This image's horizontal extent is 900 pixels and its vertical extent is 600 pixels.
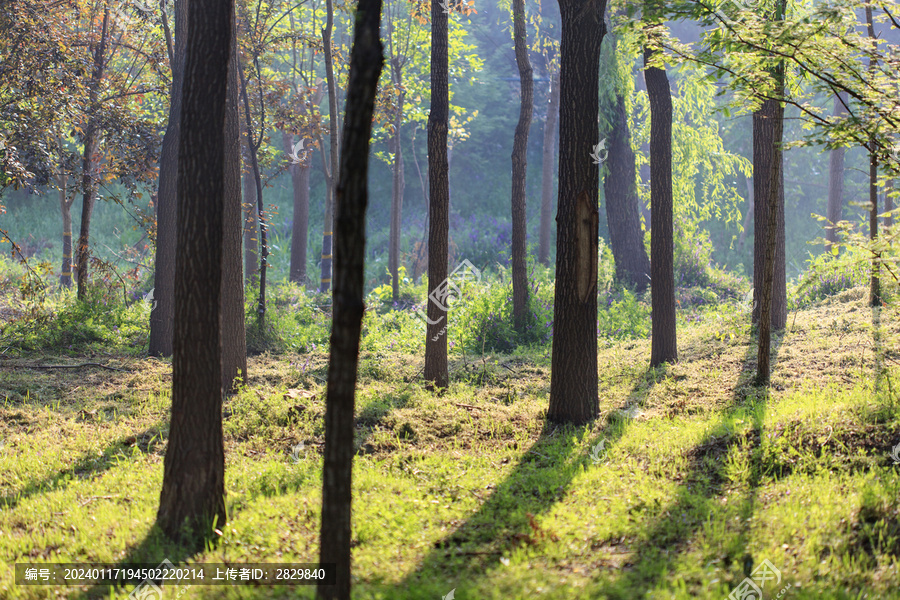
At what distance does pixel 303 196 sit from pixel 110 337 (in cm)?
1087

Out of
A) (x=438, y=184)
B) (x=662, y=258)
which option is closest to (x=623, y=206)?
(x=662, y=258)

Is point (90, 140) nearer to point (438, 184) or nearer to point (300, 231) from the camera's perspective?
point (438, 184)

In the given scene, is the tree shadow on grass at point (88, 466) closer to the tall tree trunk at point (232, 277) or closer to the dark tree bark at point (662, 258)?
the tall tree trunk at point (232, 277)

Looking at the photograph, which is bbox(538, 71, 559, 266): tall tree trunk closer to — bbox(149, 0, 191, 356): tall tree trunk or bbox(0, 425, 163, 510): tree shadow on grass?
bbox(149, 0, 191, 356): tall tree trunk

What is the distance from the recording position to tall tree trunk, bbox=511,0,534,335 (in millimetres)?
12539

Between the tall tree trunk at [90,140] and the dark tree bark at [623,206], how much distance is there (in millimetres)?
12257

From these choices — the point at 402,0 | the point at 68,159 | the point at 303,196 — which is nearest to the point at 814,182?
the point at 402,0

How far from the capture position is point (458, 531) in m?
4.90

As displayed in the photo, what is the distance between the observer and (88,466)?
21.2 ft

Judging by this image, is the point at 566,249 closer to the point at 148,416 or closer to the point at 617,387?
the point at 617,387

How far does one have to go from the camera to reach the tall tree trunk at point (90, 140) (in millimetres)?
12453

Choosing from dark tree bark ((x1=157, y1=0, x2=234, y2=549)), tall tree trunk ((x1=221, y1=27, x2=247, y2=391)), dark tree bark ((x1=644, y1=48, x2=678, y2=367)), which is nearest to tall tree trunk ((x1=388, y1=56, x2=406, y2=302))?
tall tree trunk ((x1=221, y1=27, x2=247, y2=391))

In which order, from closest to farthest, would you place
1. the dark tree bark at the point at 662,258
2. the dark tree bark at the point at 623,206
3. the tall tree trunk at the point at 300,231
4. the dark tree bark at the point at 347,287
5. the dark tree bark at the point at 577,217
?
the dark tree bark at the point at 347,287
the dark tree bark at the point at 577,217
the dark tree bark at the point at 662,258
the dark tree bark at the point at 623,206
the tall tree trunk at the point at 300,231

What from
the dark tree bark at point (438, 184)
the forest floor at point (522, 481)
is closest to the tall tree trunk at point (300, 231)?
the forest floor at point (522, 481)
